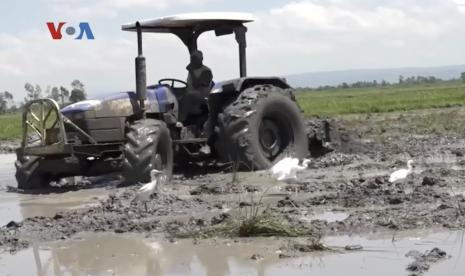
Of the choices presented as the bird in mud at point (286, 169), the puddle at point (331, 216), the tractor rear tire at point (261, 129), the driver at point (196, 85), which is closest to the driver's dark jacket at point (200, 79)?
the driver at point (196, 85)

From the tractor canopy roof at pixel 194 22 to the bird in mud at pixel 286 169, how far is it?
212 centimetres

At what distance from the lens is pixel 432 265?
5.11 meters

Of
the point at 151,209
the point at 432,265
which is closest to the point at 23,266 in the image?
the point at 151,209

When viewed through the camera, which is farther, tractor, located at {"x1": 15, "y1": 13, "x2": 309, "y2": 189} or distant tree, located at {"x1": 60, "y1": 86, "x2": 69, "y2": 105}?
distant tree, located at {"x1": 60, "y1": 86, "x2": 69, "y2": 105}

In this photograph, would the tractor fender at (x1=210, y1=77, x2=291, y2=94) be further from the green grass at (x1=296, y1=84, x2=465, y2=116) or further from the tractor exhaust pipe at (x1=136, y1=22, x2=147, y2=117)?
the green grass at (x1=296, y1=84, x2=465, y2=116)

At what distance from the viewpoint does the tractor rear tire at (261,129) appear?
34.6 ft

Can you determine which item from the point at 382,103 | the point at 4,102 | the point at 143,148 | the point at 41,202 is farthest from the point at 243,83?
the point at 4,102

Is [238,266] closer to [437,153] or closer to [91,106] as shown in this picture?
[91,106]

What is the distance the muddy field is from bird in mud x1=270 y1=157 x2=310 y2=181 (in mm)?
Result: 149

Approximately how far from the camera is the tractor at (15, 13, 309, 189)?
977 cm

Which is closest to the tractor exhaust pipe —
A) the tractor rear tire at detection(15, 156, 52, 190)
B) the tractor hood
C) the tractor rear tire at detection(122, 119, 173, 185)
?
the tractor hood

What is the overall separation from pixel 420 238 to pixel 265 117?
227 inches

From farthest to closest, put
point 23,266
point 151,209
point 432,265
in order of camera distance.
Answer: point 151,209 < point 23,266 < point 432,265

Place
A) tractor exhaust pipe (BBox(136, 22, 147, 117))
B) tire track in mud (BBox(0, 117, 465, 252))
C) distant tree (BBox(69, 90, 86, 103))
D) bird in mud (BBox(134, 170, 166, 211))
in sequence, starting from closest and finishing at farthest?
tire track in mud (BBox(0, 117, 465, 252)) → bird in mud (BBox(134, 170, 166, 211)) → tractor exhaust pipe (BBox(136, 22, 147, 117)) → distant tree (BBox(69, 90, 86, 103))
